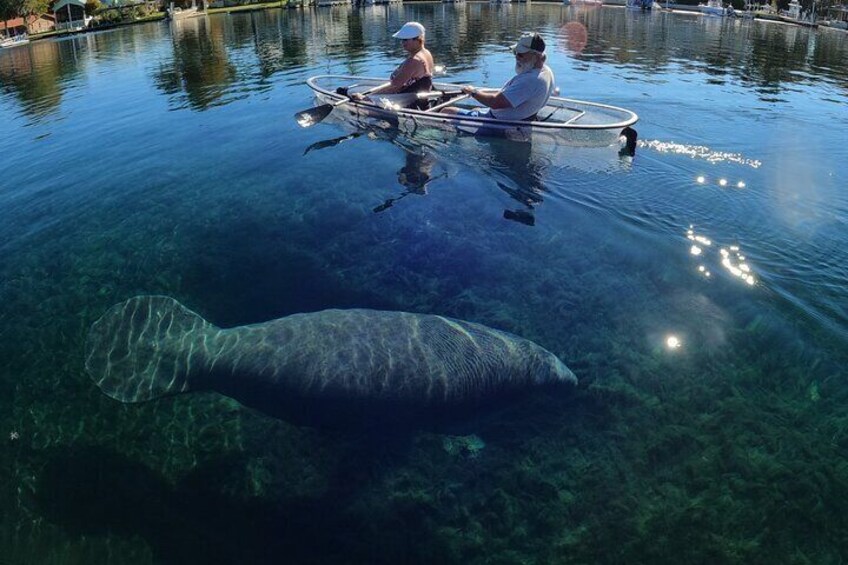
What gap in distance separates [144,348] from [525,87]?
10.9 m

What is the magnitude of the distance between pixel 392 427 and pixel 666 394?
3.82m

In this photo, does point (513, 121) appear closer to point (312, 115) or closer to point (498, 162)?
point (498, 162)

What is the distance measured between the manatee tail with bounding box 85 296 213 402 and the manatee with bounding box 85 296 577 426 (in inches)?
0.7

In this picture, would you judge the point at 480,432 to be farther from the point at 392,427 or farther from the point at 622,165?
the point at 622,165

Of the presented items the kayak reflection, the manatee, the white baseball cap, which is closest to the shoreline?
the white baseball cap

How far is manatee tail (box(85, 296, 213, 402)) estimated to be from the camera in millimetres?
7504

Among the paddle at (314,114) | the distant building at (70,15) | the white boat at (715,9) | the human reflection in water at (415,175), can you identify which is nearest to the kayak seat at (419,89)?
the paddle at (314,114)

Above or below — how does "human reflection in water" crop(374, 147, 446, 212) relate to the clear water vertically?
above

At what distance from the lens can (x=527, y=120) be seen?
14.3 meters

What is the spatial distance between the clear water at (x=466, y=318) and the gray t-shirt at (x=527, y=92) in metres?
1.07

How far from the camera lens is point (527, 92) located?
1368 cm

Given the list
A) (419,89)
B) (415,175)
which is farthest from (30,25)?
(415,175)

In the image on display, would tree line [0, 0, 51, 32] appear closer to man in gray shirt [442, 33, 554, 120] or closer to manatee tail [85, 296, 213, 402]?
man in gray shirt [442, 33, 554, 120]

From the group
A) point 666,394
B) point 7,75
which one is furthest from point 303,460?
point 7,75
